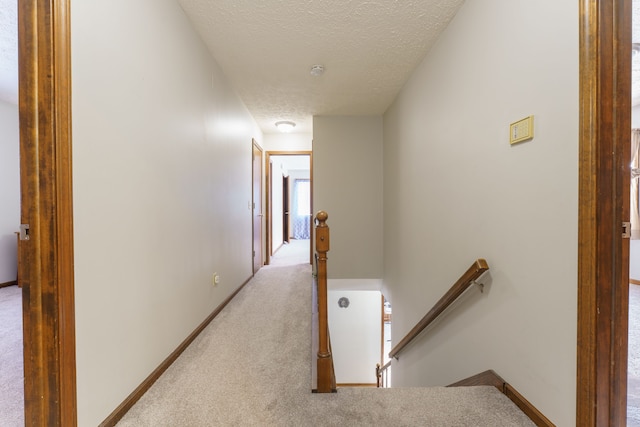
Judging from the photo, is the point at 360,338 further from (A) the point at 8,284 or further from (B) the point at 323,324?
(A) the point at 8,284

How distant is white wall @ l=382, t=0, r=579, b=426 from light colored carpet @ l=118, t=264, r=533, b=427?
12.6 inches

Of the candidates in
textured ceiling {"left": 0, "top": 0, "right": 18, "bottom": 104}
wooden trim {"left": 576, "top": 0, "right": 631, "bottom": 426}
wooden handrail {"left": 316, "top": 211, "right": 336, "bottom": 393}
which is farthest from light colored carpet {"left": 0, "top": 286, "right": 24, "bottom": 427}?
wooden trim {"left": 576, "top": 0, "right": 631, "bottom": 426}

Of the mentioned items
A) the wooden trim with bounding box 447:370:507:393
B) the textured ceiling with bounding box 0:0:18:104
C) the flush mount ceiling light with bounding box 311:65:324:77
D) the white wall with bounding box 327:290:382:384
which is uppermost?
the textured ceiling with bounding box 0:0:18:104

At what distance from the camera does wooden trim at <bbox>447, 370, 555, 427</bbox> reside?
1.31m

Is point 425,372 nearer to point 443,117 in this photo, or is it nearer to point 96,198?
point 443,117

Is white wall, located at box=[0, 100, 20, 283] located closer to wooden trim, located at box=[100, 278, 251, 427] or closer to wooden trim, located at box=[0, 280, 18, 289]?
wooden trim, located at box=[0, 280, 18, 289]

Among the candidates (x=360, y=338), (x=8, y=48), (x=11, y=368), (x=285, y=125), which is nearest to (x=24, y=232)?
(x=11, y=368)

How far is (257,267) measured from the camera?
14.5 ft

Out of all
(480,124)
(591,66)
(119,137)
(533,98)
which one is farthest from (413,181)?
(119,137)

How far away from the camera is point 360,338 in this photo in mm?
6117

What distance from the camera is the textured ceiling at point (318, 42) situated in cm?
195

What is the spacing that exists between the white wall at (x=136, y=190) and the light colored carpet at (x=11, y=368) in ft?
1.60

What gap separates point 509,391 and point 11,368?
2797 millimetres

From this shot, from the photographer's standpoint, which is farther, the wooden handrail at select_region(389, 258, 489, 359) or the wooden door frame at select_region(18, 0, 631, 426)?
the wooden handrail at select_region(389, 258, 489, 359)
